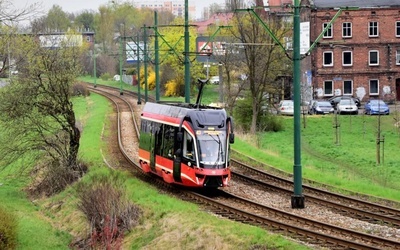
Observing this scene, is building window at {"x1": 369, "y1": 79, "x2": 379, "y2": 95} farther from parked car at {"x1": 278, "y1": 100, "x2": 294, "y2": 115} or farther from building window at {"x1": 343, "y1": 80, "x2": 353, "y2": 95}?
parked car at {"x1": 278, "y1": 100, "x2": 294, "y2": 115}

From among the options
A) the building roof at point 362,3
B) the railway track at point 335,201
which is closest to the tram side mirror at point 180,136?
the railway track at point 335,201

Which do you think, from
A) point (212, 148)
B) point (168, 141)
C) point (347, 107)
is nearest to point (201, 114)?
point (212, 148)

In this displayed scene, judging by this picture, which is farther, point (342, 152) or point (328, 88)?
point (328, 88)

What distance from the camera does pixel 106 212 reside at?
2275cm

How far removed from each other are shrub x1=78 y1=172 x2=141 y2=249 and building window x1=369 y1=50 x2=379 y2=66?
50.9 meters

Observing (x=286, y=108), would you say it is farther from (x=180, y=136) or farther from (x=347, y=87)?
(x=180, y=136)

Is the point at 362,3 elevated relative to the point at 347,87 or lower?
elevated

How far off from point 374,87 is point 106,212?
173 ft

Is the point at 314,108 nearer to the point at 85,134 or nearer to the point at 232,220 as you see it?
the point at 85,134

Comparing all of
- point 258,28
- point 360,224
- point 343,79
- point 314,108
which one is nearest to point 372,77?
point 343,79

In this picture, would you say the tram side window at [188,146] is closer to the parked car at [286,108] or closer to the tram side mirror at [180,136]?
the tram side mirror at [180,136]

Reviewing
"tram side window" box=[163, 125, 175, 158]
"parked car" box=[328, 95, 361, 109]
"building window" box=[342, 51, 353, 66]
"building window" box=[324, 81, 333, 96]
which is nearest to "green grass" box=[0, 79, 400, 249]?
"tram side window" box=[163, 125, 175, 158]

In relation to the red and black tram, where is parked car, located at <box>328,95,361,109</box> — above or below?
above

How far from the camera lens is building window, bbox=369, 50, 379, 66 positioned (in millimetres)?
71188
